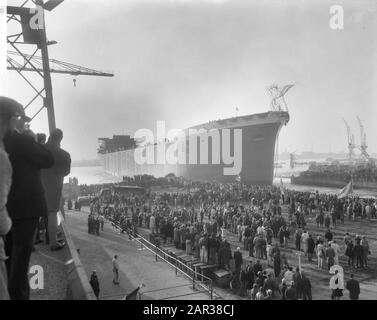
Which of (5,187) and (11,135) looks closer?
(5,187)

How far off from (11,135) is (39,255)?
10.5ft

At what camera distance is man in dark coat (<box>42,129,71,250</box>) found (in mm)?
3947

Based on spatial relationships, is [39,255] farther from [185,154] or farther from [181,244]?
[185,154]

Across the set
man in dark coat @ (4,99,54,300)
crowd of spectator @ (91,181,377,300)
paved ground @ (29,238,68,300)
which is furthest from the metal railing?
man in dark coat @ (4,99,54,300)

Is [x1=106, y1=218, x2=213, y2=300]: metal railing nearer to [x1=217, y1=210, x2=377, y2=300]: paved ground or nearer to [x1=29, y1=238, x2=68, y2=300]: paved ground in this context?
[x1=217, y1=210, x2=377, y2=300]: paved ground

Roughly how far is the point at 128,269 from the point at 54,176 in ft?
24.5

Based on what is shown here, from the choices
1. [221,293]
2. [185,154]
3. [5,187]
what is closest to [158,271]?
[221,293]

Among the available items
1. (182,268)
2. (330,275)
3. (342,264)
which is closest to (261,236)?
(330,275)

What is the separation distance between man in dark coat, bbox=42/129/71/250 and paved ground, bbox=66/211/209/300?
3997 mm

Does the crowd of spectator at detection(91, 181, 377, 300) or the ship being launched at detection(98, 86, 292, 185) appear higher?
the ship being launched at detection(98, 86, 292, 185)

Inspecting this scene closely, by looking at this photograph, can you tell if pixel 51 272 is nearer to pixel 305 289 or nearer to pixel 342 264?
pixel 305 289

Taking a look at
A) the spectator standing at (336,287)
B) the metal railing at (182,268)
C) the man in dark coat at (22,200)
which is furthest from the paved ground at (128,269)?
the man in dark coat at (22,200)

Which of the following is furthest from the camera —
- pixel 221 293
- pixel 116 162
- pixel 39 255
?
pixel 116 162

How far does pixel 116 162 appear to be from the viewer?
75.8m
